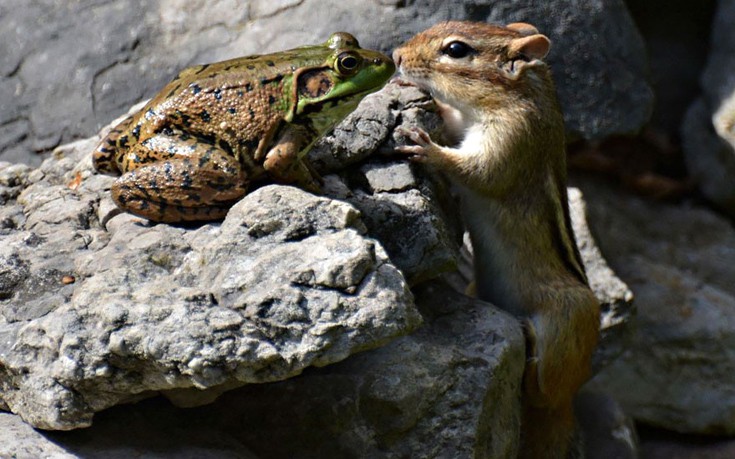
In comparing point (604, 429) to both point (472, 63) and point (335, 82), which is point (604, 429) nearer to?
point (472, 63)

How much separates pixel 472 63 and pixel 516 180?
719 mm

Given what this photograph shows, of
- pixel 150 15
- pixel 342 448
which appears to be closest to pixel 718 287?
pixel 342 448

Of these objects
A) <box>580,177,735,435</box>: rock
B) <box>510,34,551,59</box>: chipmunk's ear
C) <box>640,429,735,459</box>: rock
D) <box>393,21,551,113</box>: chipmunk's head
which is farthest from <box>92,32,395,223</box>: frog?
<box>640,429,735,459</box>: rock

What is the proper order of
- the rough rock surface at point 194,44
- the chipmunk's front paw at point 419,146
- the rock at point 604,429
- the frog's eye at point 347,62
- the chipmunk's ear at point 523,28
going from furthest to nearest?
the rough rock surface at point 194,44 < the rock at point 604,429 < the chipmunk's ear at point 523,28 < the chipmunk's front paw at point 419,146 < the frog's eye at point 347,62

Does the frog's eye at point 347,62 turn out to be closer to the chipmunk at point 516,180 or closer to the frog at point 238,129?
the frog at point 238,129

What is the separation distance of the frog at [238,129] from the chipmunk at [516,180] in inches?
42.2

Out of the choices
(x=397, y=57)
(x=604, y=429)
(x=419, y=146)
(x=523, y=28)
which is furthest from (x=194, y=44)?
(x=604, y=429)

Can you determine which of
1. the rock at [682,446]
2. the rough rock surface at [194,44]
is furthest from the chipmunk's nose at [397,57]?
the rock at [682,446]

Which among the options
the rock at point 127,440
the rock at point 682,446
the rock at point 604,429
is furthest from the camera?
the rock at point 682,446

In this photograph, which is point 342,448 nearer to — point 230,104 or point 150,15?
point 230,104

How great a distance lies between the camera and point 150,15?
6.41 meters

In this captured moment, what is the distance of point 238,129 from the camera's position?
4.41 m

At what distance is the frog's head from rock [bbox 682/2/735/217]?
13.6 feet

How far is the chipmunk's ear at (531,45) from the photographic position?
5371mm
